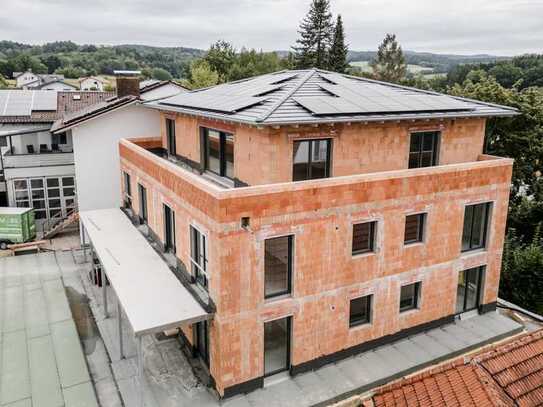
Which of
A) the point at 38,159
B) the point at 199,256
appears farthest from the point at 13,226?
the point at 199,256

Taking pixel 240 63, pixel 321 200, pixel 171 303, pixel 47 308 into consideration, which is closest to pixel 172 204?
pixel 171 303

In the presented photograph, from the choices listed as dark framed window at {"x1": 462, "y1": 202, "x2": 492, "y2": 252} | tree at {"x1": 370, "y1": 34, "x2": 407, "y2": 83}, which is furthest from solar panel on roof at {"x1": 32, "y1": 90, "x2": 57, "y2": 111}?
tree at {"x1": 370, "y1": 34, "x2": 407, "y2": 83}

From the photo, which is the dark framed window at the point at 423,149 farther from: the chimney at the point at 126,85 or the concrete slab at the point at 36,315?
the chimney at the point at 126,85

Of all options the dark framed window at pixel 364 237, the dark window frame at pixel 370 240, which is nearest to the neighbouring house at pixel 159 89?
the dark framed window at pixel 364 237

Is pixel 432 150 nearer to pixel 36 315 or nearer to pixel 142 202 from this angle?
pixel 142 202

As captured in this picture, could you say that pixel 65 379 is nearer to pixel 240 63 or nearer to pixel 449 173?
pixel 449 173
